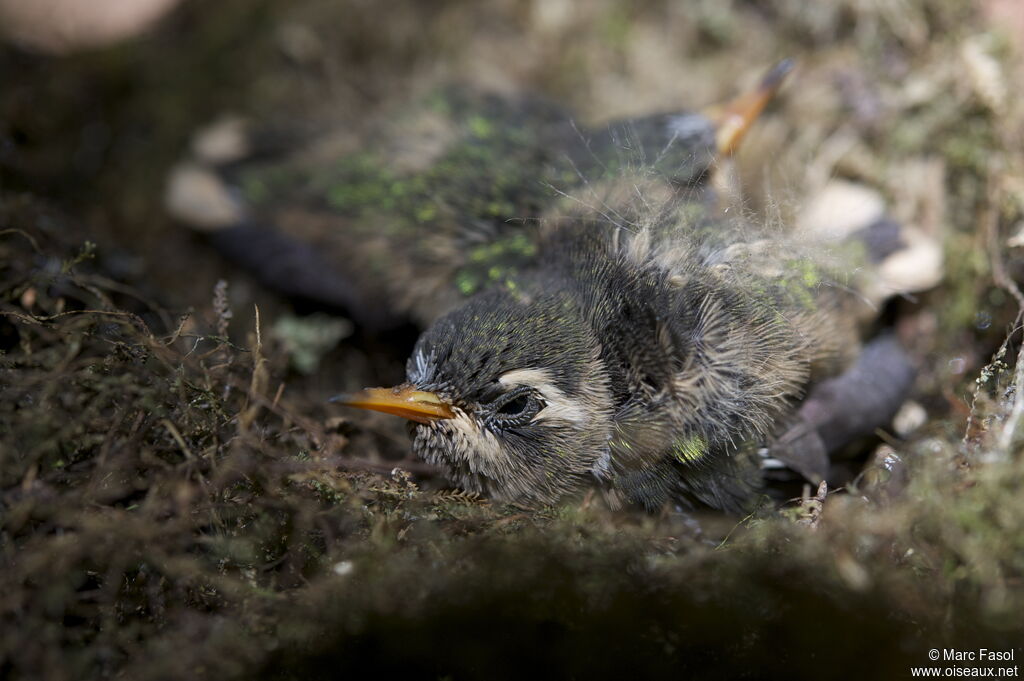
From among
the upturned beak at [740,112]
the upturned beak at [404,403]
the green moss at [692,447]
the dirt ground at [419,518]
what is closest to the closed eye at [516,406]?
the upturned beak at [404,403]

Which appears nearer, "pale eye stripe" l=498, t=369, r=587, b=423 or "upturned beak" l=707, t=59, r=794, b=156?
"pale eye stripe" l=498, t=369, r=587, b=423

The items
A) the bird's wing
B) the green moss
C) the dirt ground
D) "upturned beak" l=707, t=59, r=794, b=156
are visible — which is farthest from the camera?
"upturned beak" l=707, t=59, r=794, b=156

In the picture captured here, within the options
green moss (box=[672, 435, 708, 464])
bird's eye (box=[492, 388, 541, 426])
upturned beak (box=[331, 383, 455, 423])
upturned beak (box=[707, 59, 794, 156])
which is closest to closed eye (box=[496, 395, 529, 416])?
bird's eye (box=[492, 388, 541, 426])

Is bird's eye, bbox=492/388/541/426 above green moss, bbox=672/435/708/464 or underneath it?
above

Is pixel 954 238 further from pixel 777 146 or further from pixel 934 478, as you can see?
pixel 934 478

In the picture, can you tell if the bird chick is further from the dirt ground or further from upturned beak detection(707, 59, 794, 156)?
upturned beak detection(707, 59, 794, 156)

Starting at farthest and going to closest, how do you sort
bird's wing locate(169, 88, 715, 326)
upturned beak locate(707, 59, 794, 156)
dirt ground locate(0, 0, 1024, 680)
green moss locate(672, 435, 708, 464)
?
upturned beak locate(707, 59, 794, 156) < bird's wing locate(169, 88, 715, 326) < green moss locate(672, 435, 708, 464) < dirt ground locate(0, 0, 1024, 680)

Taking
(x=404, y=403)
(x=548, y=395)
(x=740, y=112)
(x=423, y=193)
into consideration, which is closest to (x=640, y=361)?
(x=548, y=395)

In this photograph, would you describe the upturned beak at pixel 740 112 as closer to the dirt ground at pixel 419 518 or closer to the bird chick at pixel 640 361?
the dirt ground at pixel 419 518
